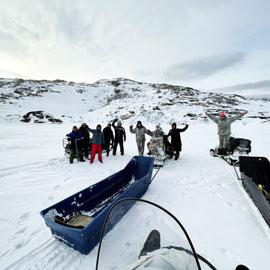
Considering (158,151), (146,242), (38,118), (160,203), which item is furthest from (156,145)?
(38,118)

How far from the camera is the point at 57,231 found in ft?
9.11

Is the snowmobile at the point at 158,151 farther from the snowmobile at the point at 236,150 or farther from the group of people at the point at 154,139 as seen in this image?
the snowmobile at the point at 236,150

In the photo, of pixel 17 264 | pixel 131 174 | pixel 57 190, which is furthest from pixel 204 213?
pixel 57 190

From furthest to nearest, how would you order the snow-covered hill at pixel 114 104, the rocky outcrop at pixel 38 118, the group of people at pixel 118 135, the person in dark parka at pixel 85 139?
1. the snow-covered hill at pixel 114 104
2. the rocky outcrop at pixel 38 118
3. the person in dark parka at pixel 85 139
4. the group of people at pixel 118 135

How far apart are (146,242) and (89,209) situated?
230 centimetres

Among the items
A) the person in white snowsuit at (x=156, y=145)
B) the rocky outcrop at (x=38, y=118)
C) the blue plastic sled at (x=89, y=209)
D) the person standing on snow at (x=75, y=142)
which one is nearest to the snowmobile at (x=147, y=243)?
the blue plastic sled at (x=89, y=209)

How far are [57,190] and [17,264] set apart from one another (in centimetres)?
249

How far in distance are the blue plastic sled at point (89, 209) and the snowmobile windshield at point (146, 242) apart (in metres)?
0.21

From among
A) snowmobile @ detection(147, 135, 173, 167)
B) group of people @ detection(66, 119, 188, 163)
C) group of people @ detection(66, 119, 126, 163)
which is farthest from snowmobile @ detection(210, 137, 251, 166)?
group of people @ detection(66, 119, 126, 163)

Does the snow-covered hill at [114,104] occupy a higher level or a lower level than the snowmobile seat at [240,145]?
higher

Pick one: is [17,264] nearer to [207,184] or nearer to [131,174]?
[131,174]

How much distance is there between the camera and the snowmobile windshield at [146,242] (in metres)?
1.63

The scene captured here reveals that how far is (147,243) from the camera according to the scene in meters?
1.90

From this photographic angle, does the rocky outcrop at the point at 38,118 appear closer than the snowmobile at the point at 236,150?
No
